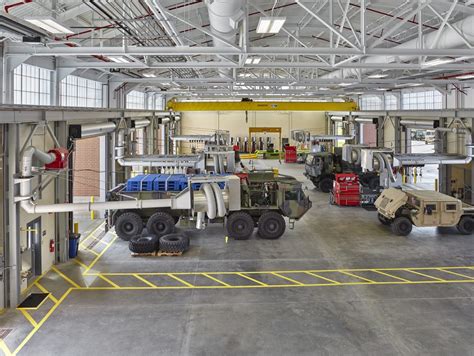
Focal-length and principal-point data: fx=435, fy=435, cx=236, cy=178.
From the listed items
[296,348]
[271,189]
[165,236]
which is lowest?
[296,348]

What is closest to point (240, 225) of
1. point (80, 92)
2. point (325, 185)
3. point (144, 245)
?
point (144, 245)

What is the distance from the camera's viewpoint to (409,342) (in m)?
8.63

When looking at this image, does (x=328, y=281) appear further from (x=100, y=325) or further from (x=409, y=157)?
(x=409, y=157)

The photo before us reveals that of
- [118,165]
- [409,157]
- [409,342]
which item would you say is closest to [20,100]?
[118,165]

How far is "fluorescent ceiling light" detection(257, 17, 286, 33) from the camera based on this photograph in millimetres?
9109

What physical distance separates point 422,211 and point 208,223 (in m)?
8.26

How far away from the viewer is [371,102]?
4200cm

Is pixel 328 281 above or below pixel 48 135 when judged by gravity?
below

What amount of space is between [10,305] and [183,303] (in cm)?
413

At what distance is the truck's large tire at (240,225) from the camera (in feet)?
52.7

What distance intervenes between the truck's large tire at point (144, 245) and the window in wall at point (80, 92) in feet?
24.4

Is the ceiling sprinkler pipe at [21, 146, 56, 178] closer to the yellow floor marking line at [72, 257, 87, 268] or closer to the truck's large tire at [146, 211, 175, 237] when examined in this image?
the yellow floor marking line at [72, 257, 87, 268]

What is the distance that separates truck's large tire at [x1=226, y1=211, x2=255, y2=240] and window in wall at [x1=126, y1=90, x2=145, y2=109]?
16849mm

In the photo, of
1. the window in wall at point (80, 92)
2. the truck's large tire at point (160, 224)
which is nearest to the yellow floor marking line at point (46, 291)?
the truck's large tire at point (160, 224)
